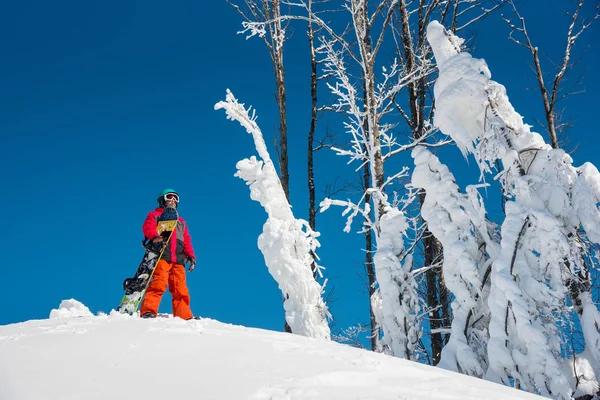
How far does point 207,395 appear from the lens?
8.07 feet

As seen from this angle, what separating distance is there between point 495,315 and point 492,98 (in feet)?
6.81

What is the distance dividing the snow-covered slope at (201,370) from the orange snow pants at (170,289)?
5.57 feet

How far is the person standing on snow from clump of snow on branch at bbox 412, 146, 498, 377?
119 inches

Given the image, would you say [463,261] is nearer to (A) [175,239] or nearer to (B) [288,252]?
(B) [288,252]

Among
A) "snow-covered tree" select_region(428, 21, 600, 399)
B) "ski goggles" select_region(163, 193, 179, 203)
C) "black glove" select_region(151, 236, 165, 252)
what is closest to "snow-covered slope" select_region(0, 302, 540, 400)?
"snow-covered tree" select_region(428, 21, 600, 399)

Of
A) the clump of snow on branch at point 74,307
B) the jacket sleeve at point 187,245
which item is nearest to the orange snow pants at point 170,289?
the jacket sleeve at point 187,245

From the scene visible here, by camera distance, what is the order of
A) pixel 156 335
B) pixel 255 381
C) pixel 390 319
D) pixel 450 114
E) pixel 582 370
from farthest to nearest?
pixel 390 319, pixel 450 114, pixel 582 370, pixel 156 335, pixel 255 381

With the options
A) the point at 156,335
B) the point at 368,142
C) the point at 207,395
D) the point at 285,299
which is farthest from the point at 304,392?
the point at 368,142

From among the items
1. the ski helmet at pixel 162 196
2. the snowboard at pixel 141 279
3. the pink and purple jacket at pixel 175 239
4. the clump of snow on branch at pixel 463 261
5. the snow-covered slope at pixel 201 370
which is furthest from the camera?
the ski helmet at pixel 162 196

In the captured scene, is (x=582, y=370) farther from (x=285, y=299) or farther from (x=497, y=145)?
(x=285, y=299)

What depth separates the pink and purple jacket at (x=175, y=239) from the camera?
19.3 ft

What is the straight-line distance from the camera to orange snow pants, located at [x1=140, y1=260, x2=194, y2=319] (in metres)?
5.55

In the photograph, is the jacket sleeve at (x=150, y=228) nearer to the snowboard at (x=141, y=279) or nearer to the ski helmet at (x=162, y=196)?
the snowboard at (x=141, y=279)

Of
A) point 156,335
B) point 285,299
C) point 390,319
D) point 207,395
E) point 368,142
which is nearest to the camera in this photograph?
point 207,395
